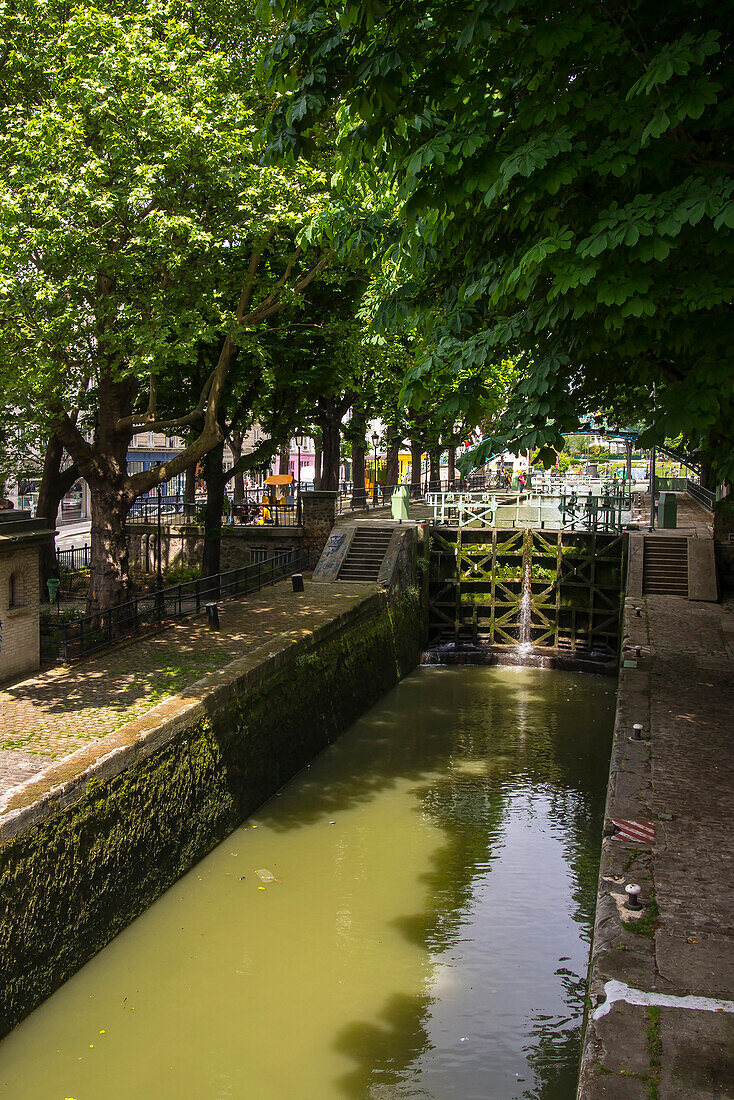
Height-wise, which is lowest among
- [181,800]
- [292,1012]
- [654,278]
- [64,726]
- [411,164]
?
[292,1012]

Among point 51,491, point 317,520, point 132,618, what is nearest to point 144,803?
point 132,618

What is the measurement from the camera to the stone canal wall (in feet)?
28.0

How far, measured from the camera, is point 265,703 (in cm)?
1416

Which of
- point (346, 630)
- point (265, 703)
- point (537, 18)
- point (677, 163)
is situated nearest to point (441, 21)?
point (537, 18)

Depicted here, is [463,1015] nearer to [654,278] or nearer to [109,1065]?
[109,1065]

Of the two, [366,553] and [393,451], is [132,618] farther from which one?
[393,451]

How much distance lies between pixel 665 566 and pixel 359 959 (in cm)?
1513

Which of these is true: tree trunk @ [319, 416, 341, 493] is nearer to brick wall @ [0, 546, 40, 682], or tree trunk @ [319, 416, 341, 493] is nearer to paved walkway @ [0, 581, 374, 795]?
paved walkway @ [0, 581, 374, 795]

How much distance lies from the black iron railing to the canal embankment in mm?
22049

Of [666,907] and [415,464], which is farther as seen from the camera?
[415,464]

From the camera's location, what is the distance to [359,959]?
9.84 metres

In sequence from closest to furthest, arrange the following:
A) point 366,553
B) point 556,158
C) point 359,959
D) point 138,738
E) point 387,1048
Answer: point 556,158 → point 387,1048 → point 359,959 → point 138,738 → point 366,553

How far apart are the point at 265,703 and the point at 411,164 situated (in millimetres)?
8796

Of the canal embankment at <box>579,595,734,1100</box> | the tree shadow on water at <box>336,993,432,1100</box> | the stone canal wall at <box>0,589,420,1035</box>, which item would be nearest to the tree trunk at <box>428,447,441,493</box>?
the stone canal wall at <box>0,589,420,1035</box>
